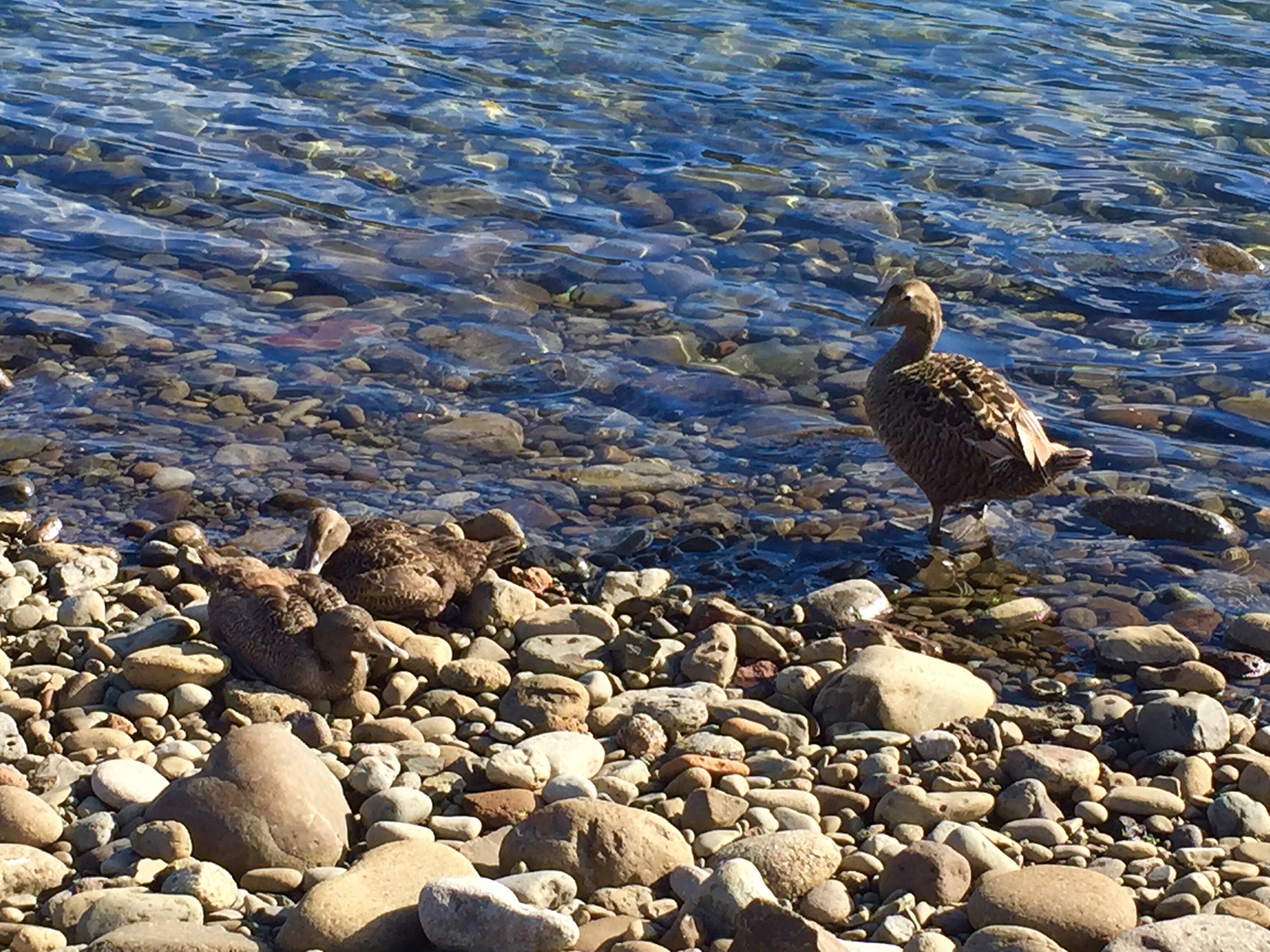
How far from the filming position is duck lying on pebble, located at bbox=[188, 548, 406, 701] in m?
5.81

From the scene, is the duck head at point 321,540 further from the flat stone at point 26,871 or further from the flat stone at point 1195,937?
the flat stone at point 1195,937

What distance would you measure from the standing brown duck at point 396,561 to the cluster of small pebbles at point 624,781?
0.43 feet

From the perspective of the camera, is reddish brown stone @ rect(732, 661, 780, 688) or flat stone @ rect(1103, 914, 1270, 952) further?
reddish brown stone @ rect(732, 661, 780, 688)

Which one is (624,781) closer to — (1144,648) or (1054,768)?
(1054,768)

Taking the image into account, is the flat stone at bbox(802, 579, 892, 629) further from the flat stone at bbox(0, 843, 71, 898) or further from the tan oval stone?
the flat stone at bbox(0, 843, 71, 898)

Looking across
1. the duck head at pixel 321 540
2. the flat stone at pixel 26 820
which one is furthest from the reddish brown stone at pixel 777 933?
the duck head at pixel 321 540

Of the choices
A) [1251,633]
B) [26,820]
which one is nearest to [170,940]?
[26,820]

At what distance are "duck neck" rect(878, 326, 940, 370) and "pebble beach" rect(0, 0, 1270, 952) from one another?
542mm

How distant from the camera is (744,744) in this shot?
18.7ft

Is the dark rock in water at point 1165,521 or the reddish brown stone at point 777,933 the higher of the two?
the reddish brown stone at point 777,933

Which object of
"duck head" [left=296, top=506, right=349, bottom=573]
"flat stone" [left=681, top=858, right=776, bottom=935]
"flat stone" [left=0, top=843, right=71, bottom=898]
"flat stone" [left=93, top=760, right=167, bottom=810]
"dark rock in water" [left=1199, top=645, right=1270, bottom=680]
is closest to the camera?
"flat stone" [left=681, top=858, right=776, bottom=935]

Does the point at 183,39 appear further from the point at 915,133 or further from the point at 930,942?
the point at 930,942

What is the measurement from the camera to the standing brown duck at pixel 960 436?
744 centimetres

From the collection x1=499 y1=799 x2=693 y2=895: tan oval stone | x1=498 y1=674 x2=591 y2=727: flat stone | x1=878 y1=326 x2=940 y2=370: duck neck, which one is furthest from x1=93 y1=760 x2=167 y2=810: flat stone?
x1=878 y1=326 x2=940 y2=370: duck neck
